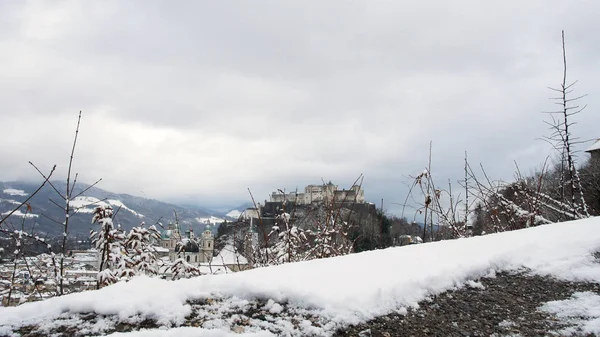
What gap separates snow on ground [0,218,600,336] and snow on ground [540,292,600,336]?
0.26 feet

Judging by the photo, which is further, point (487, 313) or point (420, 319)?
point (487, 313)

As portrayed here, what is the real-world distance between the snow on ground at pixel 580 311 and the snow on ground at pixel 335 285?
8 centimetres

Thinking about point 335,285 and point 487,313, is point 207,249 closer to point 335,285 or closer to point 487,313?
point 335,285

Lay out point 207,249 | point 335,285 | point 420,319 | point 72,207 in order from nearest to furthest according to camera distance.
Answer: point 420,319 → point 335,285 → point 72,207 → point 207,249

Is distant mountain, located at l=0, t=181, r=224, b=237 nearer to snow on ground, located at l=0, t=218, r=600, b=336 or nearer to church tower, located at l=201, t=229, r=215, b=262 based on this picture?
church tower, located at l=201, t=229, r=215, b=262

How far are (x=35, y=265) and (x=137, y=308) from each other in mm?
3127

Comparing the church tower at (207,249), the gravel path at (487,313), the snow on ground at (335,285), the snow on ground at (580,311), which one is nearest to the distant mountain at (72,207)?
the church tower at (207,249)

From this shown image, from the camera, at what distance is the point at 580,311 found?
209 cm

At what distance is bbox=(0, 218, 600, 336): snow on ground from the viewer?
1.69m

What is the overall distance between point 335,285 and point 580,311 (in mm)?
1448

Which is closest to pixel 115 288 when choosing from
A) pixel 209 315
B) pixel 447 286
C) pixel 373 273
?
pixel 209 315

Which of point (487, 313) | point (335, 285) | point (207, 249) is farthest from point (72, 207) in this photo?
point (207, 249)

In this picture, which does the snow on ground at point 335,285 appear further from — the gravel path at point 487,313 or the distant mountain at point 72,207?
the distant mountain at point 72,207

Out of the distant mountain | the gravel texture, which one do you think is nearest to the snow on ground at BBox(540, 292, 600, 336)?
the gravel texture
